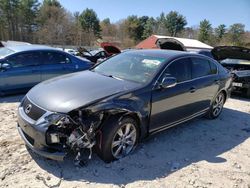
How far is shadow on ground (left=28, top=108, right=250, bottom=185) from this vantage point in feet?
11.1

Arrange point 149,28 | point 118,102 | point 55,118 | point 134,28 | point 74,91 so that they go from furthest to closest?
1. point 149,28
2. point 134,28
3. point 74,91
4. point 118,102
5. point 55,118

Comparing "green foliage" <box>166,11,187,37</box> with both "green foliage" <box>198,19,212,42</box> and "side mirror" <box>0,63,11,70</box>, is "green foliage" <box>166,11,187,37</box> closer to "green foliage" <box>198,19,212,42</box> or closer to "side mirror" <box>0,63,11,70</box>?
"green foliage" <box>198,19,212,42</box>

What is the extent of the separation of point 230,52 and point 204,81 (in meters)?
4.72

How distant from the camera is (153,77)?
4.12 metres

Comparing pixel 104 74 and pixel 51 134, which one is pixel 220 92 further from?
pixel 51 134

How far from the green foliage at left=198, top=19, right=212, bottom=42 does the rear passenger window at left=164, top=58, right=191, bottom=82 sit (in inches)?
2264

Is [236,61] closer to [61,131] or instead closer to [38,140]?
[61,131]

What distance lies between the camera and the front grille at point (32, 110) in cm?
336

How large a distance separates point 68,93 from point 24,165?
1124 millimetres

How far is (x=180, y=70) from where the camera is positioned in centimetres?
468

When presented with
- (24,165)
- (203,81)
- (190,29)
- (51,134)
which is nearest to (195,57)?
(203,81)

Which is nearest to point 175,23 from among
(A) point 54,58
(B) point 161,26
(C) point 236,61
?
(B) point 161,26

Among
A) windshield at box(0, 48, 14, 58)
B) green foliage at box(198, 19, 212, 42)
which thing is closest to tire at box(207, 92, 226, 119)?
windshield at box(0, 48, 14, 58)

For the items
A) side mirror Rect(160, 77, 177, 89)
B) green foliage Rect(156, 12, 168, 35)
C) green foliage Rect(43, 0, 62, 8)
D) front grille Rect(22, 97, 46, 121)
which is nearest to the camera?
front grille Rect(22, 97, 46, 121)
